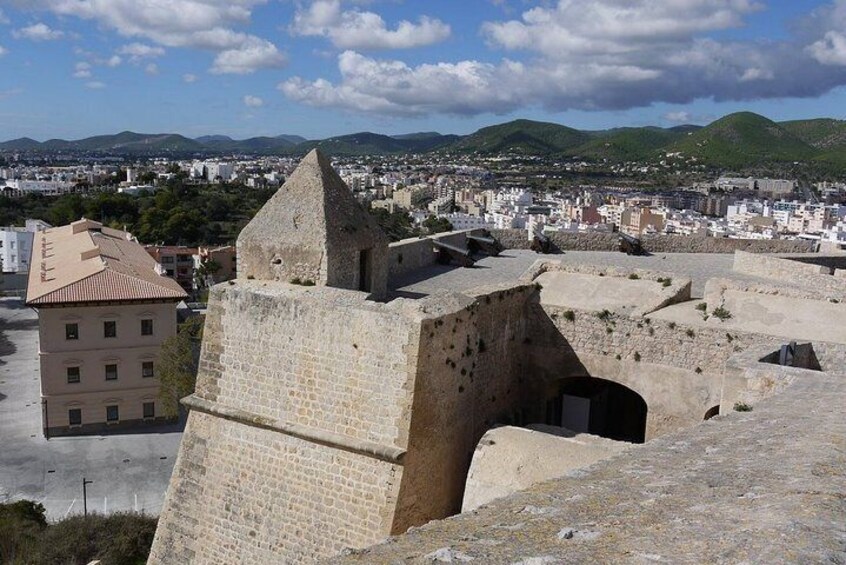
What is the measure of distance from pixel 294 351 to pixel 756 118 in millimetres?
214917

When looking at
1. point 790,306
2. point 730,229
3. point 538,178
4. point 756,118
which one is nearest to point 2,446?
point 790,306

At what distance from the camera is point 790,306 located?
9352mm

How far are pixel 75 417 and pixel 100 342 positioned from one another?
3.06 meters

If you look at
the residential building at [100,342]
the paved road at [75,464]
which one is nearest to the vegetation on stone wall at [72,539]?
the paved road at [75,464]

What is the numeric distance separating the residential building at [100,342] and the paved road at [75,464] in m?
0.95

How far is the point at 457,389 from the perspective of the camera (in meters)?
8.42

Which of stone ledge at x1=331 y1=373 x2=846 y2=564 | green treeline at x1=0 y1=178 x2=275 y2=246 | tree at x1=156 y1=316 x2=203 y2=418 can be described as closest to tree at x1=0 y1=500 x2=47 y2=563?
tree at x1=156 y1=316 x2=203 y2=418

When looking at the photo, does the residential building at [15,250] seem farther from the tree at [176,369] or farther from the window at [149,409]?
the tree at [176,369]

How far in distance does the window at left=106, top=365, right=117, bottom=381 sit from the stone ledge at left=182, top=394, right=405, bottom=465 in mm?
22547

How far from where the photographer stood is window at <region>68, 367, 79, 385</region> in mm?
29078

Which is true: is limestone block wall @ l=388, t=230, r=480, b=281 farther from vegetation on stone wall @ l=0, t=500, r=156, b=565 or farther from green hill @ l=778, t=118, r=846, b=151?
green hill @ l=778, t=118, r=846, b=151

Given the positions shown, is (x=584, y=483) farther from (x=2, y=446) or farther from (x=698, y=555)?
(x=2, y=446)

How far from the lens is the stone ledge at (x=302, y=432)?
25.3ft

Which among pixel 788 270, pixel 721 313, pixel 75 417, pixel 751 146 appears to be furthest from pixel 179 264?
pixel 751 146
